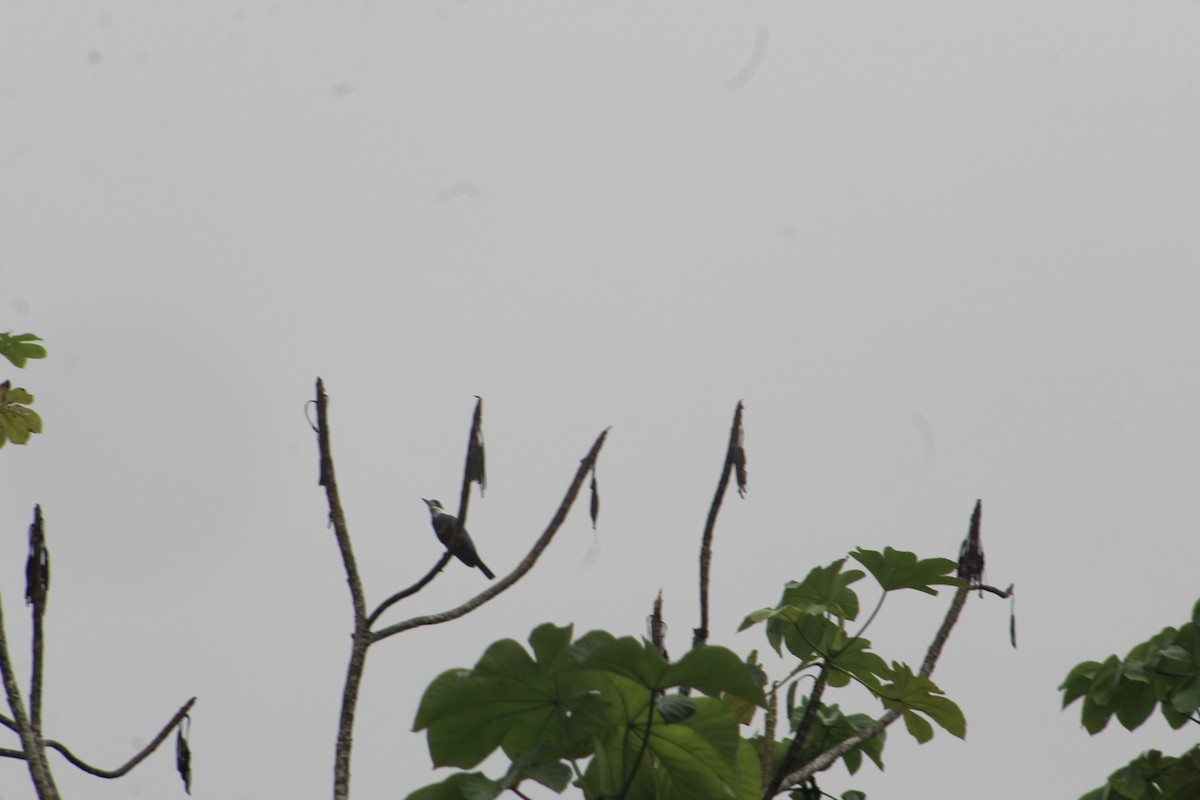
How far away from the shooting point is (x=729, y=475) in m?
2.97

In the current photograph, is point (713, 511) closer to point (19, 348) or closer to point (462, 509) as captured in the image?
point (462, 509)

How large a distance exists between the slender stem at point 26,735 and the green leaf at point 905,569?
84.4 inches

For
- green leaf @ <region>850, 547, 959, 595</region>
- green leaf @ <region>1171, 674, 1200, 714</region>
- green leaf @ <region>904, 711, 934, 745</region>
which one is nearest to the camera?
green leaf @ <region>850, 547, 959, 595</region>

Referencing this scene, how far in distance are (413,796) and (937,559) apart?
61.2 inches

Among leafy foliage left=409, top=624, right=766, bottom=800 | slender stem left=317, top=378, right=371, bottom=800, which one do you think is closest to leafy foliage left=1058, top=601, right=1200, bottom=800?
leafy foliage left=409, top=624, right=766, bottom=800

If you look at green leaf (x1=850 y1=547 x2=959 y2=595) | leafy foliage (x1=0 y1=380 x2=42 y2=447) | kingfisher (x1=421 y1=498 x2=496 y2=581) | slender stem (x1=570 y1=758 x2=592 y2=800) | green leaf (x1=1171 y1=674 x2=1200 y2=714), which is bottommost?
slender stem (x1=570 y1=758 x2=592 y2=800)

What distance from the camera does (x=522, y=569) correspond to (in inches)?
111

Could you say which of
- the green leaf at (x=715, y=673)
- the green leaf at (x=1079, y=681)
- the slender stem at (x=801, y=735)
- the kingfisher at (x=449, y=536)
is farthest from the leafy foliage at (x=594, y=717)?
the green leaf at (x=1079, y=681)

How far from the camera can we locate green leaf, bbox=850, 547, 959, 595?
10.4ft

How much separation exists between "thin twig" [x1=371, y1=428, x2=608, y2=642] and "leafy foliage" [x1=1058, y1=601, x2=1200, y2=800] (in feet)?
6.89

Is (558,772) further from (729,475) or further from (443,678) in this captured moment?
(729,475)

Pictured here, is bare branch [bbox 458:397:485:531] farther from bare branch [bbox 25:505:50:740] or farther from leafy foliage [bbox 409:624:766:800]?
bare branch [bbox 25:505:50:740]

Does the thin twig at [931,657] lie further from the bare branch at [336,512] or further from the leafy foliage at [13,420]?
the leafy foliage at [13,420]

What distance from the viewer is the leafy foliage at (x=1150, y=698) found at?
3732mm
